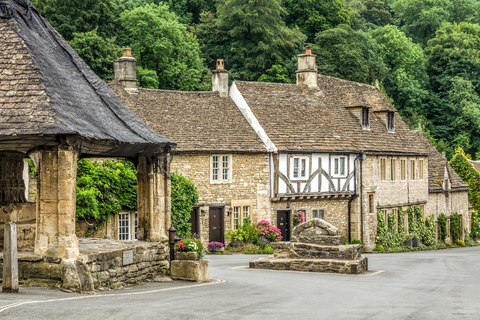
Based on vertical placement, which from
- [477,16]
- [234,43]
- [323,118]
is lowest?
[323,118]

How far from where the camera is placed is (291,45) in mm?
61469

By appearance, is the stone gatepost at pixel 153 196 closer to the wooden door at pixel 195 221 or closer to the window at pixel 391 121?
the wooden door at pixel 195 221

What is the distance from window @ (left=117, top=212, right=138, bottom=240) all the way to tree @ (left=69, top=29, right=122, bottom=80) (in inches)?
645

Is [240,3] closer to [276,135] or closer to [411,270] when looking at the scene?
[276,135]

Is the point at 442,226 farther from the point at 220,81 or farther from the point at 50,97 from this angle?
the point at 50,97

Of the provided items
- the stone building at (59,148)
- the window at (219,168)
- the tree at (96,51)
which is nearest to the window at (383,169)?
the window at (219,168)

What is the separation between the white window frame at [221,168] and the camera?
35500 mm

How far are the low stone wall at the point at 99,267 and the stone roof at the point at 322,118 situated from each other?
1846 centimetres

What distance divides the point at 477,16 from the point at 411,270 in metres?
76.8

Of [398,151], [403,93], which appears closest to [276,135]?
[398,151]

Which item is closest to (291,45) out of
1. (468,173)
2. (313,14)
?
(313,14)

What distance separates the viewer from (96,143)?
55.2 ft

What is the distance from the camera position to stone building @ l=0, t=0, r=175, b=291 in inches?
620

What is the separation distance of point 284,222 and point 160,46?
64.9 ft
